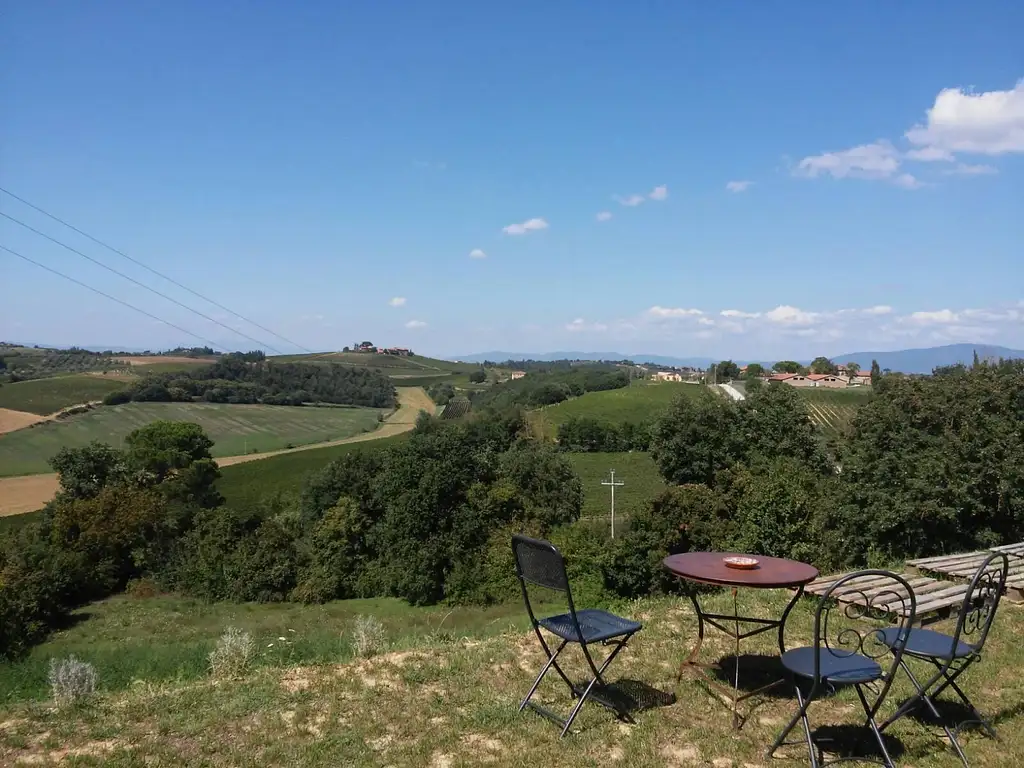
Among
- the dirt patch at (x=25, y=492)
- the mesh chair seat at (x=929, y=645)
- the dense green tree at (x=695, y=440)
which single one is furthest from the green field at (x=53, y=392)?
the mesh chair seat at (x=929, y=645)

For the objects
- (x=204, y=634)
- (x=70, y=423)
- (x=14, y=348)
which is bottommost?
(x=204, y=634)

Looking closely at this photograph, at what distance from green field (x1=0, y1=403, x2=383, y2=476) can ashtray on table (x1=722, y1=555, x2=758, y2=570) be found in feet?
191

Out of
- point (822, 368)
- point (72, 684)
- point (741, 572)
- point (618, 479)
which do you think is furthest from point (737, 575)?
point (822, 368)

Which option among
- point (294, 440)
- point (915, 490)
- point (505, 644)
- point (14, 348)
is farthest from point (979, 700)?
point (14, 348)

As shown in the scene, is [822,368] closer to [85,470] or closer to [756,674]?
[85,470]

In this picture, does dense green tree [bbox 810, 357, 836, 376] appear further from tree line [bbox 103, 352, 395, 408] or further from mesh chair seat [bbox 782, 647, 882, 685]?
mesh chair seat [bbox 782, 647, 882, 685]

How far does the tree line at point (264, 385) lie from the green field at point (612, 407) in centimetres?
2664

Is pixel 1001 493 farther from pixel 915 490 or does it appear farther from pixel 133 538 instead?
pixel 133 538

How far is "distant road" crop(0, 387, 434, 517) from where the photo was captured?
42406 mm

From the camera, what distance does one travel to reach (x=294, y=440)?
66.6 m

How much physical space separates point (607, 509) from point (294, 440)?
1425 inches

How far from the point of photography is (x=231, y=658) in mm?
5320

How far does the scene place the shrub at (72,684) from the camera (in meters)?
4.49

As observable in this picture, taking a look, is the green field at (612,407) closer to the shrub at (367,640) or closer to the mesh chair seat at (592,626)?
the shrub at (367,640)
